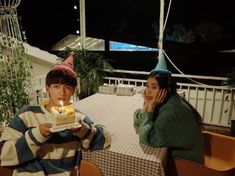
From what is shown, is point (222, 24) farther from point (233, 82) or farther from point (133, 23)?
point (233, 82)

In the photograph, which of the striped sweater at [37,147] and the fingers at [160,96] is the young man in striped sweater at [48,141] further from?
the fingers at [160,96]

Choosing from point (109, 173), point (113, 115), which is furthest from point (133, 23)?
point (109, 173)

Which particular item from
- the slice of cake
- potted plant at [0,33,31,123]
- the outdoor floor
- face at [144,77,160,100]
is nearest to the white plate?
the slice of cake

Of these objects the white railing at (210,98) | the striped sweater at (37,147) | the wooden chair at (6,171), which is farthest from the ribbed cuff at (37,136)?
the white railing at (210,98)

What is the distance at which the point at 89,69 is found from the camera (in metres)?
3.60

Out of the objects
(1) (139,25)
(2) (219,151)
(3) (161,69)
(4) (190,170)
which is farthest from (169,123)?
(1) (139,25)

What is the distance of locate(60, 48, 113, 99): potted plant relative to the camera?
3.52 meters

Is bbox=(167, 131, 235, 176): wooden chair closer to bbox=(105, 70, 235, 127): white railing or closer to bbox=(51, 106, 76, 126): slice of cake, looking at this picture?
bbox=(51, 106, 76, 126): slice of cake

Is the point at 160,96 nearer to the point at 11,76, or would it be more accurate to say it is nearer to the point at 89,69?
the point at 11,76

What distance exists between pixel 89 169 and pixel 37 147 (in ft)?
1.03

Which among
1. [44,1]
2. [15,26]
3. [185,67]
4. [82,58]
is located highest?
[44,1]

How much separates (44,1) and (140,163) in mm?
5586

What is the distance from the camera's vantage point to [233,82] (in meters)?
3.06

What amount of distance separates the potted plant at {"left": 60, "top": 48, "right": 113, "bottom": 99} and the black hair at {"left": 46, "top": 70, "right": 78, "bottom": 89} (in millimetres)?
2210
